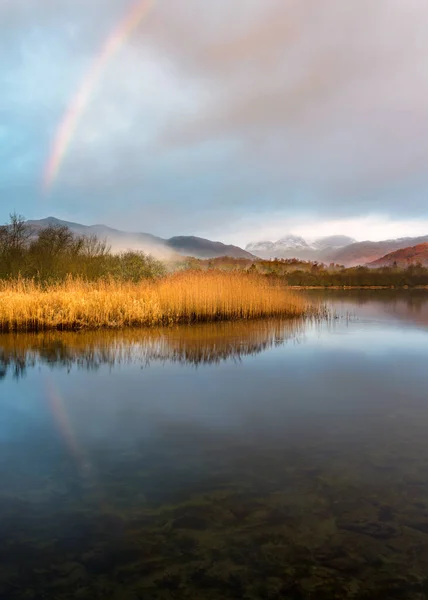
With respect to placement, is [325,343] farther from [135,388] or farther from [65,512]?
[65,512]

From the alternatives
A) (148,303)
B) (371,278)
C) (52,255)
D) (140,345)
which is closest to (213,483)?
(140,345)

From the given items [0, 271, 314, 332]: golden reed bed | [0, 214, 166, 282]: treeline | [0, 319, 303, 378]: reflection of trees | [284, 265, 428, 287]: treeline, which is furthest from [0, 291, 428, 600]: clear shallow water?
[284, 265, 428, 287]: treeline

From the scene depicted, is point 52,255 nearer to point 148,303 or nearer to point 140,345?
point 148,303

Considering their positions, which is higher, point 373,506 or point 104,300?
point 104,300

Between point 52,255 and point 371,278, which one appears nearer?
point 52,255

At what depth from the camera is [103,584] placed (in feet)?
9.09

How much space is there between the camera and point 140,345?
38.7 ft

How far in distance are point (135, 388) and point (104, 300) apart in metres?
7.84

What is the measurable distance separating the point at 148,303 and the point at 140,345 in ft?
12.9

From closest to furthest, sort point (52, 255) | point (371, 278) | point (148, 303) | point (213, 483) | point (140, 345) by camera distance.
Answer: point (213, 483)
point (140, 345)
point (148, 303)
point (52, 255)
point (371, 278)

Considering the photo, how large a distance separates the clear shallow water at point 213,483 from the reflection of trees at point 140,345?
1.02 m

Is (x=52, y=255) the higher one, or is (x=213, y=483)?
(x=52, y=255)

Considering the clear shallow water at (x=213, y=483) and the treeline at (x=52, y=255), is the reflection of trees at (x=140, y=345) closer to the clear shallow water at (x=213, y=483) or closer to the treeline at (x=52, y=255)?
the clear shallow water at (x=213, y=483)

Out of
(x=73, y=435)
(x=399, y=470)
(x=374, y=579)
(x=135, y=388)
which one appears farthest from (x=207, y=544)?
(x=135, y=388)
